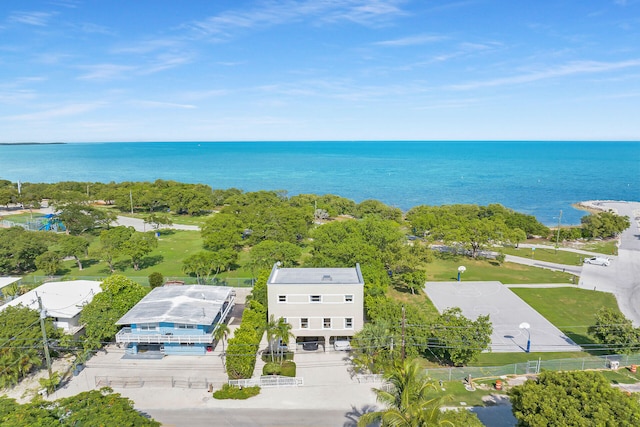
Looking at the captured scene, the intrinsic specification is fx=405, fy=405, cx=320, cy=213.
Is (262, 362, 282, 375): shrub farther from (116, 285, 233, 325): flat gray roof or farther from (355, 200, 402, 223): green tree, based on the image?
(355, 200, 402, 223): green tree

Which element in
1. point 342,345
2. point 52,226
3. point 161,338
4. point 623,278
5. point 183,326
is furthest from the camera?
point 52,226

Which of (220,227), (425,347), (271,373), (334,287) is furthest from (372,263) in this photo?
(220,227)

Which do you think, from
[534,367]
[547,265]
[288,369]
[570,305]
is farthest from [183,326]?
[547,265]

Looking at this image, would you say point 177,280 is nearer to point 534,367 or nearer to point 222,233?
point 222,233

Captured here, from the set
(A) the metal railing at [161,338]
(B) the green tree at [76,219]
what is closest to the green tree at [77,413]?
(A) the metal railing at [161,338]

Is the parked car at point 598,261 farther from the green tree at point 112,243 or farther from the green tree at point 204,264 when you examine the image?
the green tree at point 112,243

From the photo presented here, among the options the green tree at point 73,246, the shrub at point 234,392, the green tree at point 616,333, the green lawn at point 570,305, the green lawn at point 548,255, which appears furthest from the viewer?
the green lawn at point 548,255

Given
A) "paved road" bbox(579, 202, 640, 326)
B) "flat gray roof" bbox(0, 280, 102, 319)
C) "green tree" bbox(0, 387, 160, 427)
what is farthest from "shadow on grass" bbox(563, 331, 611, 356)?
"flat gray roof" bbox(0, 280, 102, 319)
